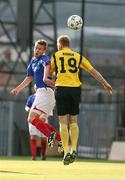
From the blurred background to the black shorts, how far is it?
1052 centimetres

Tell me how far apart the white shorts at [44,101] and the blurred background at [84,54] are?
8838 mm

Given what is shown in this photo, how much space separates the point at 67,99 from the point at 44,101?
5.49ft

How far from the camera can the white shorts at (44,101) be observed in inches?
582

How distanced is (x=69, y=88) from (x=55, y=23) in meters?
11.5

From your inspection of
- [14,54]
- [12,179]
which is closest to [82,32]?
[14,54]

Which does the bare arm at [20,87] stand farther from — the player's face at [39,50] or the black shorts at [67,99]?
the black shorts at [67,99]

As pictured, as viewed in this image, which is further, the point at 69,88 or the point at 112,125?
the point at 112,125

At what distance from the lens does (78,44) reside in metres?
24.7

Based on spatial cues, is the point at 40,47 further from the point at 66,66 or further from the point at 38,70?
the point at 66,66

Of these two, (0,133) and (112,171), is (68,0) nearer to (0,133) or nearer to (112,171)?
(0,133)

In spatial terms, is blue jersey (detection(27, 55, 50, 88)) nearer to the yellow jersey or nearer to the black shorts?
the yellow jersey

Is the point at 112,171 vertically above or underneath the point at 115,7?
underneath

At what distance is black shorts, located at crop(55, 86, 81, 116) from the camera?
13.3 meters

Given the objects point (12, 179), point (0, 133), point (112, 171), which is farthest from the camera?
point (0, 133)
